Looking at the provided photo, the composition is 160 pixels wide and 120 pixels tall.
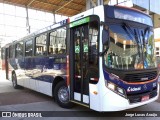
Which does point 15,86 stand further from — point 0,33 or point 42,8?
point 0,33

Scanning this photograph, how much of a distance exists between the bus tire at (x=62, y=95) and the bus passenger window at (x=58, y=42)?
3.53 ft

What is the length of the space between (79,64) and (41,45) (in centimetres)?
276

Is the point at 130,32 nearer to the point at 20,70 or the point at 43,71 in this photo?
the point at 43,71

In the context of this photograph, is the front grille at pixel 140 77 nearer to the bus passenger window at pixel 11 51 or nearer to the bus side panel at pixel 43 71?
the bus side panel at pixel 43 71

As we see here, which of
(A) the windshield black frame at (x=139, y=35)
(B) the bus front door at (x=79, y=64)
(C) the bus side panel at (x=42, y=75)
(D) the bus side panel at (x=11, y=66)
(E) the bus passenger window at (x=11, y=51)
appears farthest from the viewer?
(E) the bus passenger window at (x=11, y=51)

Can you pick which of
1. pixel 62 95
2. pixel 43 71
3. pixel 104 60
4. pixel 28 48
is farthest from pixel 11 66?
pixel 104 60

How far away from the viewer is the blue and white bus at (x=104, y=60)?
5422mm

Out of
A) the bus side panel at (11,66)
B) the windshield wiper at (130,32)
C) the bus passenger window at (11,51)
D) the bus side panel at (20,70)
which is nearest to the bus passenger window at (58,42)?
the windshield wiper at (130,32)

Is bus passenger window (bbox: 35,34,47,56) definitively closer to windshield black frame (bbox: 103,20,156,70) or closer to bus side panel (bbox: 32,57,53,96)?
bus side panel (bbox: 32,57,53,96)

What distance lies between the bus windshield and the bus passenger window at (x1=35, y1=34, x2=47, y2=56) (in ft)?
11.2

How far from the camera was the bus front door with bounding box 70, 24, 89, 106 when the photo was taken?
611 centimetres

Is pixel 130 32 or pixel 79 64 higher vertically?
pixel 130 32

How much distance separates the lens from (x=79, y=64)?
21.0 ft

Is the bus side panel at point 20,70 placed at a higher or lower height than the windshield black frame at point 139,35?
lower
